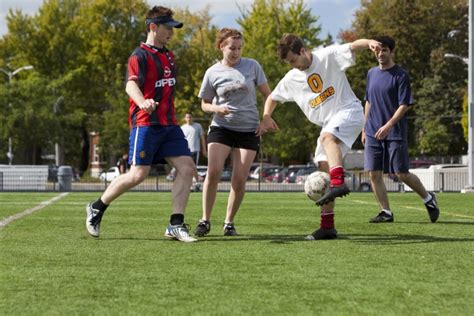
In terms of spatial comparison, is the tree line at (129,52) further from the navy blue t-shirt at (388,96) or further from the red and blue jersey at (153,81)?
the red and blue jersey at (153,81)

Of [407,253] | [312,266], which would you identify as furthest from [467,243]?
[312,266]

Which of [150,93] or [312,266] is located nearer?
[312,266]

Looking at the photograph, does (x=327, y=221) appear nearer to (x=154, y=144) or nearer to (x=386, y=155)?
(x=154, y=144)

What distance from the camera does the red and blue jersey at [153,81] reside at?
25.2ft

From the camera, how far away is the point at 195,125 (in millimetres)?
19703

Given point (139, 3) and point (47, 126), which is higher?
point (139, 3)

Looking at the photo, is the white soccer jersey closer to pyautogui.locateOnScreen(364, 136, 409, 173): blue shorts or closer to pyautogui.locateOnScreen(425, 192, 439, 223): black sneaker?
pyautogui.locateOnScreen(364, 136, 409, 173): blue shorts

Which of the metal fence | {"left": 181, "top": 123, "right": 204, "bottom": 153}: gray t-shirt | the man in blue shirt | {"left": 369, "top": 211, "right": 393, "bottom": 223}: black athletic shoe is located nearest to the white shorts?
the man in blue shirt

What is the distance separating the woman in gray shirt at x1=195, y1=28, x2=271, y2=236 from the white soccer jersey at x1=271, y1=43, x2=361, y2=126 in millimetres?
440

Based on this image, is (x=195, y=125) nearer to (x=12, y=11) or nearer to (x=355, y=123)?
(x=355, y=123)

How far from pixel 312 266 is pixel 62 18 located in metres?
58.4

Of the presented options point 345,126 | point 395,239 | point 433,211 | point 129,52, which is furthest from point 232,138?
point 129,52

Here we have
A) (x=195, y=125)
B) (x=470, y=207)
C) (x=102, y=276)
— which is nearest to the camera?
(x=102, y=276)

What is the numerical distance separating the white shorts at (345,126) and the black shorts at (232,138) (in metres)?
0.76
